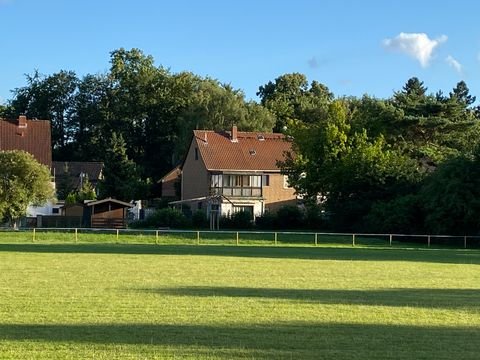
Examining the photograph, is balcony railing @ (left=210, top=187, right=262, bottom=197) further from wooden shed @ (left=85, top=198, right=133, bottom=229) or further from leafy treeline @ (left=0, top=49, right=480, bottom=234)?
wooden shed @ (left=85, top=198, right=133, bottom=229)

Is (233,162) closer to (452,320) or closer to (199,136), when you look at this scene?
(199,136)

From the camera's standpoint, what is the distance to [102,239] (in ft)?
153

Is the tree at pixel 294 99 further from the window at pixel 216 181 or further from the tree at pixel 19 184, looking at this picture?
the tree at pixel 19 184

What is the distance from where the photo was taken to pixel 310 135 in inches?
2484

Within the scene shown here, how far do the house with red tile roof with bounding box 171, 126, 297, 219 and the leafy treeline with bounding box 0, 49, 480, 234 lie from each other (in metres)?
4.30

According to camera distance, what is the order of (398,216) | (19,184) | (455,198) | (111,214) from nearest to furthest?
(455,198) → (398,216) → (19,184) → (111,214)

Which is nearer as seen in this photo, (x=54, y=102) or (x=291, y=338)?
(x=291, y=338)

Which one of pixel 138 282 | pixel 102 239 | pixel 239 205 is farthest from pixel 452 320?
pixel 239 205

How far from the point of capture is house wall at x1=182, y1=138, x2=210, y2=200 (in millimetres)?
75625

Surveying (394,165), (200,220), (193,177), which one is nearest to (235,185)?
(193,177)

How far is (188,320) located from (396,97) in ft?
187

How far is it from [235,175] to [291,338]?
6346cm

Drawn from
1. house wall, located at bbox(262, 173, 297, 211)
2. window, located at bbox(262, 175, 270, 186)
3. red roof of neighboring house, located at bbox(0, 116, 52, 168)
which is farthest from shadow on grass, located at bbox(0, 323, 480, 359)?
red roof of neighboring house, located at bbox(0, 116, 52, 168)

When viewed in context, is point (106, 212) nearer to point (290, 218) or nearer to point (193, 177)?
point (290, 218)
